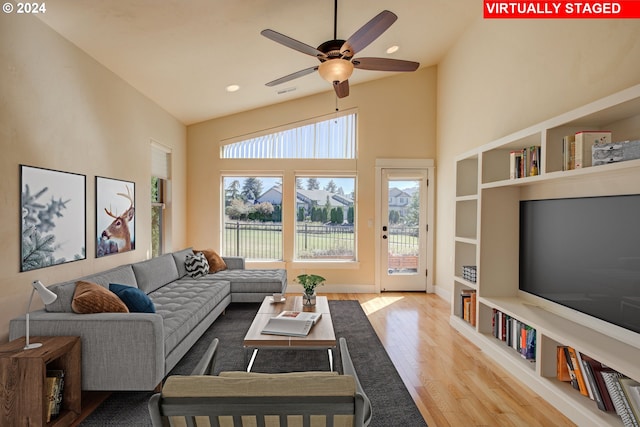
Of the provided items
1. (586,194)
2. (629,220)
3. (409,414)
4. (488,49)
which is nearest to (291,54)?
(488,49)

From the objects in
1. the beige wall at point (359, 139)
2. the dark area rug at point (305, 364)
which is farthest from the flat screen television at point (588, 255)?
the beige wall at point (359, 139)

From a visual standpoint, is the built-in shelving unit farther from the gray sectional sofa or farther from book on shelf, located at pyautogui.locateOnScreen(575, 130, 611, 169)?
the gray sectional sofa

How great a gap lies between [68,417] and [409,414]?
2162 mm

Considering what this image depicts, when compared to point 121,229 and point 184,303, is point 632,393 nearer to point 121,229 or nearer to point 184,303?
point 184,303

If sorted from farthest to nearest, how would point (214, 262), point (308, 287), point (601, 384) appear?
point (214, 262) < point (308, 287) < point (601, 384)

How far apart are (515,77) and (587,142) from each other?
171 centimetres

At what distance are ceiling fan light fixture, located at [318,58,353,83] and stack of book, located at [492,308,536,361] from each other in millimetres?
2584

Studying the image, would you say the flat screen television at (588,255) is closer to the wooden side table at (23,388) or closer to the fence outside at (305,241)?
the fence outside at (305,241)

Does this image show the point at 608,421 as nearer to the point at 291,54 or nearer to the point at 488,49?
the point at 488,49

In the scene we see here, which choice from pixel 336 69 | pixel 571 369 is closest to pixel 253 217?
pixel 336 69

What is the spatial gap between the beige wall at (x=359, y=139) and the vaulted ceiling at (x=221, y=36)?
486mm

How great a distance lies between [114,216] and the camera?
374 centimetres

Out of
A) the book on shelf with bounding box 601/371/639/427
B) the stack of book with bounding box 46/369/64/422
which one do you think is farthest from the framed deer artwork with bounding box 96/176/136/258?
the book on shelf with bounding box 601/371/639/427

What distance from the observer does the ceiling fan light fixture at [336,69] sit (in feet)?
9.18
